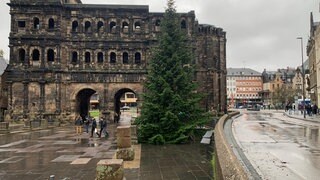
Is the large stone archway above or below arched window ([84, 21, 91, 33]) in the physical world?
below

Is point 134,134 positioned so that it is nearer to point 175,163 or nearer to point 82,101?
point 175,163

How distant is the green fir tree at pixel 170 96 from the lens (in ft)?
60.2

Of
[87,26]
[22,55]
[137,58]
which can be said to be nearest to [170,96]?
[137,58]

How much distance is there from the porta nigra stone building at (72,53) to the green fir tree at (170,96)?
775 inches

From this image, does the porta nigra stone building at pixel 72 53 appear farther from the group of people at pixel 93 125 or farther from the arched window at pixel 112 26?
the group of people at pixel 93 125

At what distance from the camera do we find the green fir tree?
18.3m

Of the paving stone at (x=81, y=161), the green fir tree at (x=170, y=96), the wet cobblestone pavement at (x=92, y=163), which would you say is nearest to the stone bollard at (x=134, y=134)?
the green fir tree at (x=170, y=96)

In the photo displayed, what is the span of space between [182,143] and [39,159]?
8056 mm

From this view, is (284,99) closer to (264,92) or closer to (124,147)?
(264,92)

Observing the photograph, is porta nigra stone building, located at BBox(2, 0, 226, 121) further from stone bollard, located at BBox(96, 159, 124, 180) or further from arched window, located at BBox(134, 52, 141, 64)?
stone bollard, located at BBox(96, 159, 124, 180)

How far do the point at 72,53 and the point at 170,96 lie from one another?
26.0 meters

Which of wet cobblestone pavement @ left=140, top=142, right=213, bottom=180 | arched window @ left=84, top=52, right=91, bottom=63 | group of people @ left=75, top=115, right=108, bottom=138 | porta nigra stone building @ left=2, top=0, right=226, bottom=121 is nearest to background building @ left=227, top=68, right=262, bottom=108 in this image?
porta nigra stone building @ left=2, top=0, right=226, bottom=121

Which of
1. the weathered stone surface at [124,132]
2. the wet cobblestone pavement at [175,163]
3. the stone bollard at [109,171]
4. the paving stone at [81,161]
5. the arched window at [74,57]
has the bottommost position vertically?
the paving stone at [81,161]

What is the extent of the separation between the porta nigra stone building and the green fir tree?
1967cm
